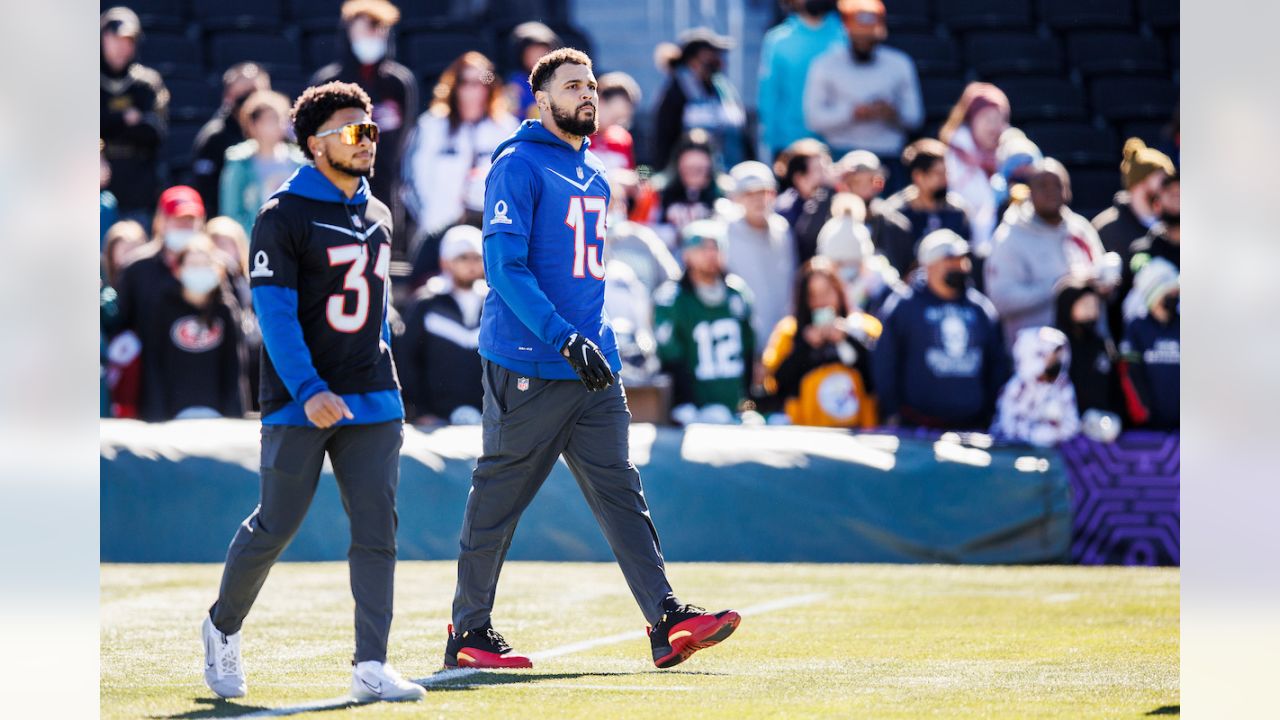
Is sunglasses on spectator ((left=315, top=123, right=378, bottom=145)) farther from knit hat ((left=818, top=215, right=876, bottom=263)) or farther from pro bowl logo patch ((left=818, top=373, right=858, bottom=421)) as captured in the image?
knit hat ((left=818, top=215, right=876, bottom=263))

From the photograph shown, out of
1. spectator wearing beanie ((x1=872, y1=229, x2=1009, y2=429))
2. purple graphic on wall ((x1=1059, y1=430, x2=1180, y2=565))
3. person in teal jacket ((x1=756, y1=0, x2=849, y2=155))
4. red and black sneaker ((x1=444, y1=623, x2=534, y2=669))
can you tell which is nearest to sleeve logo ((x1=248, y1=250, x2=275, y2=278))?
red and black sneaker ((x1=444, y1=623, x2=534, y2=669))

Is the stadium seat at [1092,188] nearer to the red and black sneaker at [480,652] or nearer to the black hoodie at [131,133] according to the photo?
the black hoodie at [131,133]

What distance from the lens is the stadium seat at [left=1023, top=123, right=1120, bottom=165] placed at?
1599 centimetres

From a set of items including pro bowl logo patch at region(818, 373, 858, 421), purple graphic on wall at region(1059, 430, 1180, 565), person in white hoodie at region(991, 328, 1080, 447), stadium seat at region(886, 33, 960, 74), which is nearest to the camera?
purple graphic on wall at region(1059, 430, 1180, 565)

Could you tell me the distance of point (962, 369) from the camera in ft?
37.4

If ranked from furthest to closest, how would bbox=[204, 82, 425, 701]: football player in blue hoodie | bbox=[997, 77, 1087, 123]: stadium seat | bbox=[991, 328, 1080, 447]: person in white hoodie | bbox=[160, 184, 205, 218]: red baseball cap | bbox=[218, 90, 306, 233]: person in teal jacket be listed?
bbox=[997, 77, 1087, 123]: stadium seat
bbox=[218, 90, 306, 233]: person in teal jacket
bbox=[160, 184, 205, 218]: red baseball cap
bbox=[991, 328, 1080, 447]: person in white hoodie
bbox=[204, 82, 425, 701]: football player in blue hoodie

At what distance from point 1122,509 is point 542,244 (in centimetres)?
535

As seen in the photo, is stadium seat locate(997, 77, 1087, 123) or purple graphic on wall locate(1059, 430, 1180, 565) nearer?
purple graphic on wall locate(1059, 430, 1180, 565)

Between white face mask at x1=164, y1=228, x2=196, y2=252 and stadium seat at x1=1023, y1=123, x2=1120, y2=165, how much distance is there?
24.4 feet

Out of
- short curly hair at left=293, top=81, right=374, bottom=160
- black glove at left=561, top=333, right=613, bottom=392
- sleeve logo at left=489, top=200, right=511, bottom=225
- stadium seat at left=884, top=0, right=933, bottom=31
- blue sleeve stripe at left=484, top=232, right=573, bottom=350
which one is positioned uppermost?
stadium seat at left=884, top=0, right=933, bottom=31

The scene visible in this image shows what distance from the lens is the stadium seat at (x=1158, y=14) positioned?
17.5 m

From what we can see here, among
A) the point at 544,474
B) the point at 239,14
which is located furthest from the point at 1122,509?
the point at 239,14

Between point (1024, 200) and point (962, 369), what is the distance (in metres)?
1.54

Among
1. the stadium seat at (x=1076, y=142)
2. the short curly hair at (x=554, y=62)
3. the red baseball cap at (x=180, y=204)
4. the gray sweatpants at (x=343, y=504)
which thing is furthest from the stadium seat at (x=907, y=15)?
the gray sweatpants at (x=343, y=504)
